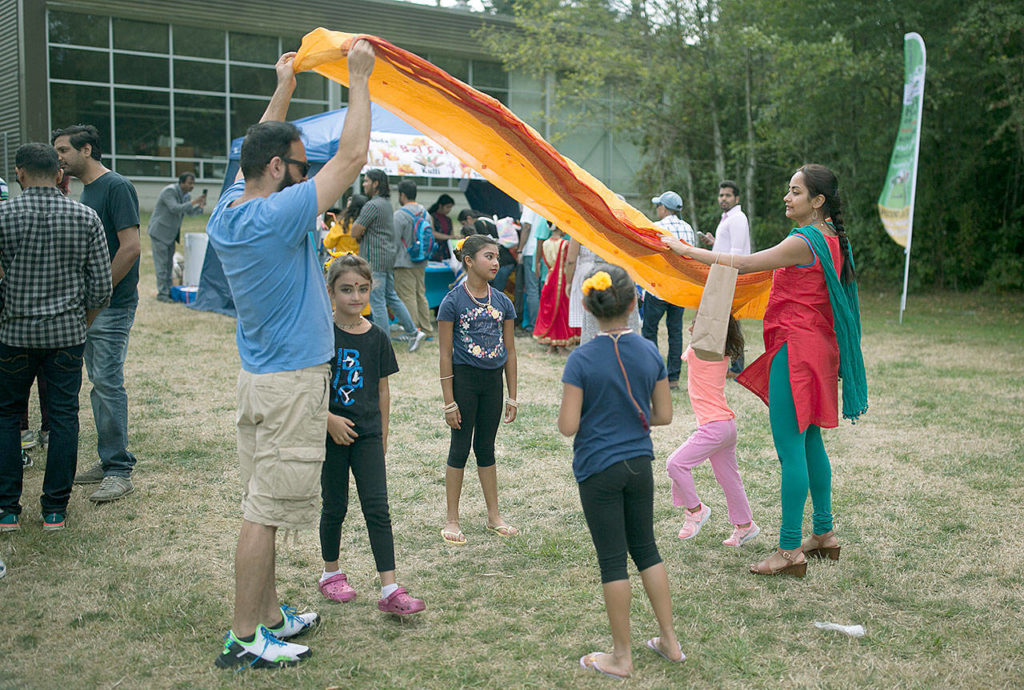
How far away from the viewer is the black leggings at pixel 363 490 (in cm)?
379

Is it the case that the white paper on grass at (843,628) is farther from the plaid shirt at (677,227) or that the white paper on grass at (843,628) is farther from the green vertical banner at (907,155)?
the green vertical banner at (907,155)

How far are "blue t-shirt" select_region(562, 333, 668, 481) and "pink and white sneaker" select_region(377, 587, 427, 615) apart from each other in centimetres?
102

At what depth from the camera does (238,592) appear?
327 cm

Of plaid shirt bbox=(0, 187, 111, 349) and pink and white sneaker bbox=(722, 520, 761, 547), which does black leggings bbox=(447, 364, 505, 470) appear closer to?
pink and white sneaker bbox=(722, 520, 761, 547)

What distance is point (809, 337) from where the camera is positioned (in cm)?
422

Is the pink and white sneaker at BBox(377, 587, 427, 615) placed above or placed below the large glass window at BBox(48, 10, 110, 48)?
below

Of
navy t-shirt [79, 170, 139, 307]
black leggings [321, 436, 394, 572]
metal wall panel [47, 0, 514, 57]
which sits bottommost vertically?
black leggings [321, 436, 394, 572]

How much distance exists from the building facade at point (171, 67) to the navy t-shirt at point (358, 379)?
20.3 meters

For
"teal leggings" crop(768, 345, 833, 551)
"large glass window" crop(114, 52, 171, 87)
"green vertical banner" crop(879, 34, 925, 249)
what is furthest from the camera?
"large glass window" crop(114, 52, 171, 87)

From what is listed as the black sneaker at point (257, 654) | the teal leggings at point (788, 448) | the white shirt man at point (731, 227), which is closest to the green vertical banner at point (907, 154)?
the white shirt man at point (731, 227)

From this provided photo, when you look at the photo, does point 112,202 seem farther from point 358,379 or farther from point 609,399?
point 609,399

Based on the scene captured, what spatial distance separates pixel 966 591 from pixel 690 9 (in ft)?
59.5

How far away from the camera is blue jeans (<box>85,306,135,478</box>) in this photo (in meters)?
5.36

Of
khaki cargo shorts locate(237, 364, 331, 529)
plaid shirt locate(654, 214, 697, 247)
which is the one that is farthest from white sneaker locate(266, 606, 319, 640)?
plaid shirt locate(654, 214, 697, 247)
